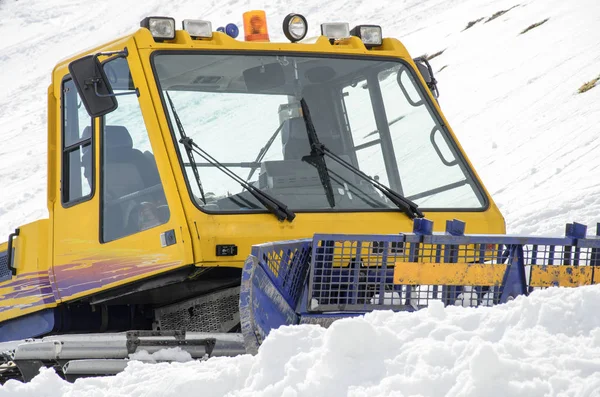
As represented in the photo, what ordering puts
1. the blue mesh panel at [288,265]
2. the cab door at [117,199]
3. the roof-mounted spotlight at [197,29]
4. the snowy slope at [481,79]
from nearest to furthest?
the blue mesh panel at [288,265], the cab door at [117,199], the roof-mounted spotlight at [197,29], the snowy slope at [481,79]

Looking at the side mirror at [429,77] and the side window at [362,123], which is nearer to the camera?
the side window at [362,123]

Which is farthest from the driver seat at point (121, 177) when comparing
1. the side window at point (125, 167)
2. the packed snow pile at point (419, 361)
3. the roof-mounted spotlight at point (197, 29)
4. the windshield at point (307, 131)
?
the packed snow pile at point (419, 361)

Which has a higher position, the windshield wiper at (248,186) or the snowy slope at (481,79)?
the snowy slope at (481,79)

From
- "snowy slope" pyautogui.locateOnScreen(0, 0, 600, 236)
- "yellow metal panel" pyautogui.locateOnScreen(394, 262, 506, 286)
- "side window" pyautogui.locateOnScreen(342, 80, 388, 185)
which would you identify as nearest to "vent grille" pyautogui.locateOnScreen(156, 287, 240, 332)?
"side window" pyautogui.locateOnScreen(342, 80, 388, 185)

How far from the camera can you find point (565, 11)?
98.2ft

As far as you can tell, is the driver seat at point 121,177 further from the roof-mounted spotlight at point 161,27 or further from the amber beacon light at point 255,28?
the amber beacon light at point 255,28

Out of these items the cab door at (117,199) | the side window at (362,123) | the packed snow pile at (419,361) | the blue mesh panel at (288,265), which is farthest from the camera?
the side window at (362,123)

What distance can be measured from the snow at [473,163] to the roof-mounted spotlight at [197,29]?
196cm

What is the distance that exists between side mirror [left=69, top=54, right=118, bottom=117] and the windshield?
0.33 meters

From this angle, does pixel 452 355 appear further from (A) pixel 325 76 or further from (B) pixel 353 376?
(A) pixel 325 76

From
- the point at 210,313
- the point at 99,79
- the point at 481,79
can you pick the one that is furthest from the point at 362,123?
the point at 481,79

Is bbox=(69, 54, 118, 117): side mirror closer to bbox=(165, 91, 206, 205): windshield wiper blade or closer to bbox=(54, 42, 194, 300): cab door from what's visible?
bbox=(54, 42, 194, 300): cab door

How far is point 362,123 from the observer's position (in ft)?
21.5

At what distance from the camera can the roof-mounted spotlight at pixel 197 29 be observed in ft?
20.1
